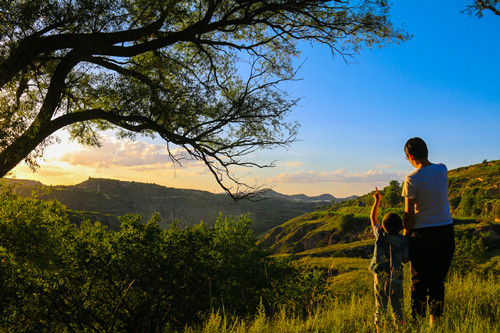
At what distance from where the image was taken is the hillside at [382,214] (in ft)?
195

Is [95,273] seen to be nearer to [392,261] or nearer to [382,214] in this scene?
[392,261]

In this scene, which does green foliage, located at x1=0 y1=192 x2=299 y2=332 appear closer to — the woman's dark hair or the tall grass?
the tall grass

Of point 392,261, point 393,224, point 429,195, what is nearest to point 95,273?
point 392,261

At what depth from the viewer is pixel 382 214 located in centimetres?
8300

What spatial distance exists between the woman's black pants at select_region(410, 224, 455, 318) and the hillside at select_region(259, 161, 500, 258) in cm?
5007

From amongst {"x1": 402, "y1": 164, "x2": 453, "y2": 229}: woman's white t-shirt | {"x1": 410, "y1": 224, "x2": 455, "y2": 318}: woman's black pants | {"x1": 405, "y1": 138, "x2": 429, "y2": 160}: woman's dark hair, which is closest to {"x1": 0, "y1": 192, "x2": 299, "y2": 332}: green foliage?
{"x1": 410, "y1": 224, "x2": 455, "y2": 318}: woman's black pants

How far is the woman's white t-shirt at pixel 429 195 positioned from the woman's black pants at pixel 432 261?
9 centimetres

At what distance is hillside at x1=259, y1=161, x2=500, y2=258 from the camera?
59491 mm

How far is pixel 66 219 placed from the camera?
343 inches

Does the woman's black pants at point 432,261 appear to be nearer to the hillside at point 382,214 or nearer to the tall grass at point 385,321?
the tall grass at point 385,321

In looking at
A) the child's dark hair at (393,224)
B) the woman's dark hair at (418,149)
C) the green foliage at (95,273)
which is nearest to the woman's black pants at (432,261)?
the child's dark hair at (393,224)

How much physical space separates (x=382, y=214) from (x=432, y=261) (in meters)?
86.9

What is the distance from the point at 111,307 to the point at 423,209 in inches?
291

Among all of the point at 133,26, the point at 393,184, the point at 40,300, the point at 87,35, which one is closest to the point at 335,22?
the point at 133,26
